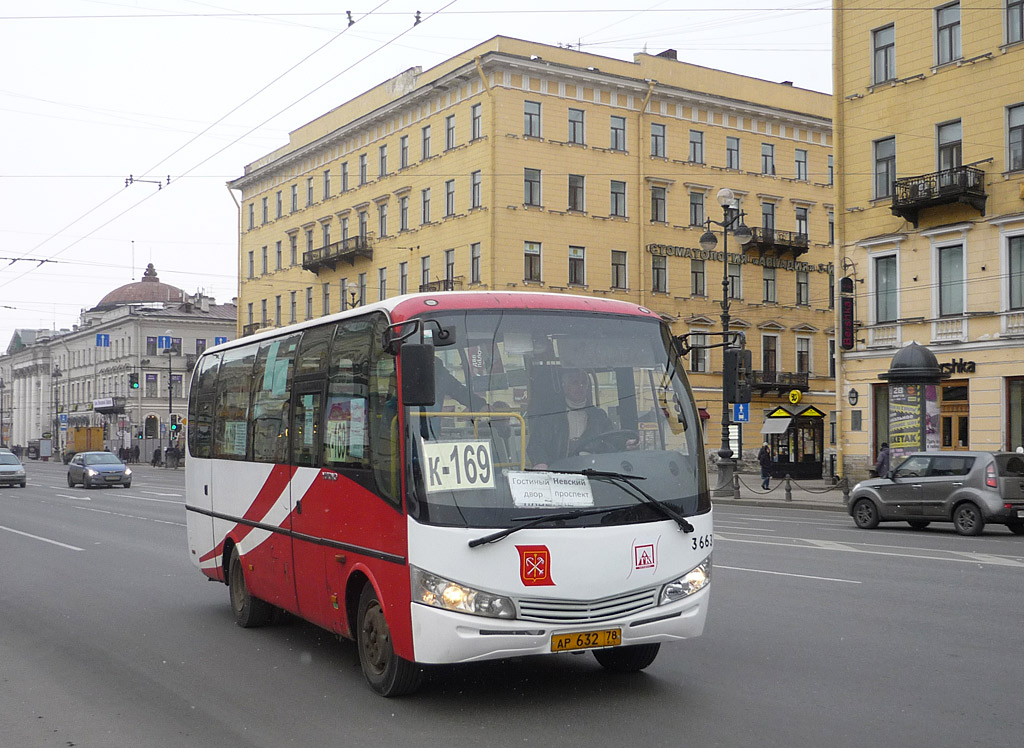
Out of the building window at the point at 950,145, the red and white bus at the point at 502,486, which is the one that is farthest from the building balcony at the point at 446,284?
the red and white bus at the point at 502,486

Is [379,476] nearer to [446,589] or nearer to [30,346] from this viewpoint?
[446,589]

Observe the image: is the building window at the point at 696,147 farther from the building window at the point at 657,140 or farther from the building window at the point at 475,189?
the building window at the point at 475,189

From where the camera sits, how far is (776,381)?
2248 inches

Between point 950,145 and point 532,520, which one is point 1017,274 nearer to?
point 950,145

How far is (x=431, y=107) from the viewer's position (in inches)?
2096

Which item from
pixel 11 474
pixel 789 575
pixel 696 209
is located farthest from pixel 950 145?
pixel 11 474

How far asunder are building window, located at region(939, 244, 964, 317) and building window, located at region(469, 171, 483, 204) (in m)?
21.3

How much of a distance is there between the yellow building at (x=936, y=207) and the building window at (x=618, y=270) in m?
15.5

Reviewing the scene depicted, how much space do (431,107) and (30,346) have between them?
9090cm

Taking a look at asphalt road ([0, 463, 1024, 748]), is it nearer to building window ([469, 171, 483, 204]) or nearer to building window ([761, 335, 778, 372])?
building window ([469, 171, 483, 204])

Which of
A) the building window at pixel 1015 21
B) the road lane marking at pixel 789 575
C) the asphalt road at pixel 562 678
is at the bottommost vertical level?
the road lane marking at pixel 789 575

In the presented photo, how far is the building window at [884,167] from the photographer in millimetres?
36406

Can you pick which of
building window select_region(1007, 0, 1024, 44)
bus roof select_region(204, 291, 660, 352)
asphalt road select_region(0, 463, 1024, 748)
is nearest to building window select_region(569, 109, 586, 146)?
Answer: building window select_region(1007, 0, 1024, 44)

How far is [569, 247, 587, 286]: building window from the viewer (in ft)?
167
